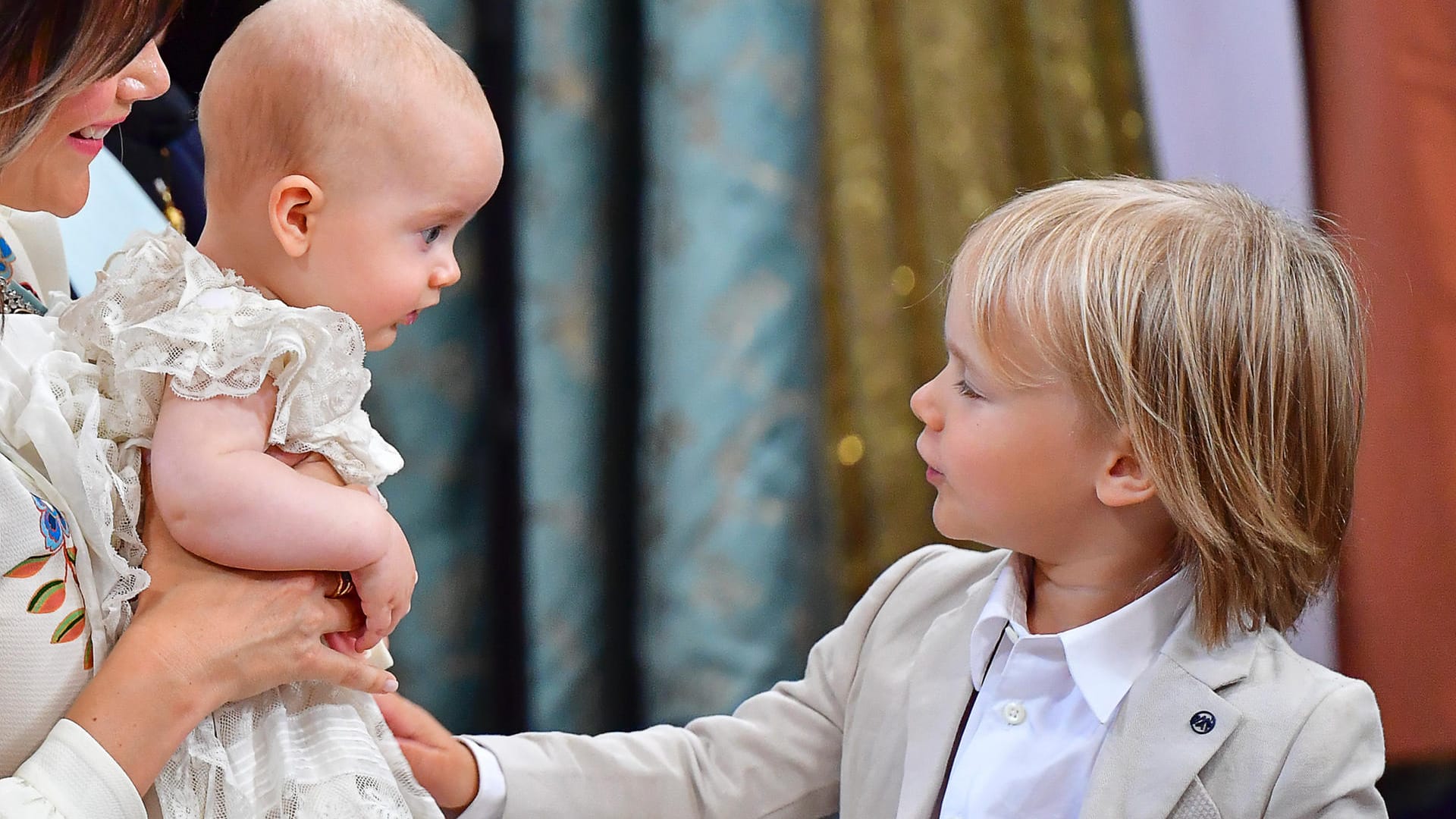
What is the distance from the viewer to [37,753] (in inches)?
31.7

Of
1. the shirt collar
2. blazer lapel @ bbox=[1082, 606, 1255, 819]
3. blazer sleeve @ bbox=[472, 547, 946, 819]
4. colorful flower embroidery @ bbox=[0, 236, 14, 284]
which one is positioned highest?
colorful flower embroidery @ bbox=[0, 236, 14, 284]

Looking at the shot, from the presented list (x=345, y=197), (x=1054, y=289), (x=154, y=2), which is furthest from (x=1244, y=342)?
(x=154, y=2)

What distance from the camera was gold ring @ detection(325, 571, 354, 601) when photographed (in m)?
0.95

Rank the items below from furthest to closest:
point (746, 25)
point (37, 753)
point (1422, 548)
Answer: point (746, 25) < point (1422, 548) < point (37, 753)

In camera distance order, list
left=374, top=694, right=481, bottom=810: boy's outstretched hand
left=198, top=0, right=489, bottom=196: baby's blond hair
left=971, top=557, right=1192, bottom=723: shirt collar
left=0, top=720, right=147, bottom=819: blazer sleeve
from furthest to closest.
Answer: left=374, top=694, right=481, bottom=810: boy's outstretched hand
left=971, top=557, right=1192, bottom=723: shirt collar
left=198, top=0, right=489, bottom=196: baby's blond hair
left=0, top=720, right=147, bottom=819: blazer sleeve

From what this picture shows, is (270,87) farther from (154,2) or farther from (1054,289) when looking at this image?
(1054,289)

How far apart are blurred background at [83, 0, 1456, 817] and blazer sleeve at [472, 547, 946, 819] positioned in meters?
0.33

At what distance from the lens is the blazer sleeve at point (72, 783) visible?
78 cm

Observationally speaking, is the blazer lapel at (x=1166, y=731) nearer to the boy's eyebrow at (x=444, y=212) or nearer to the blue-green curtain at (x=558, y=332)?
the boy's eyebrow at (x=444, y=212)

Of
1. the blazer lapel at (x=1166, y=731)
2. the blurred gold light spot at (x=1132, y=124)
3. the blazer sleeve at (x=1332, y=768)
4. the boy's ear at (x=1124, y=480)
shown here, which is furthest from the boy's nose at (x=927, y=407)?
the blurred gold light spot at (x=1132, y=124)

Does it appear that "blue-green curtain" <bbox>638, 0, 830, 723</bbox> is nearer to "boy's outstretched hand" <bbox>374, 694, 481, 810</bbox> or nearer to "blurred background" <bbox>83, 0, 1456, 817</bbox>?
"blurred background" <bbox>83, 0, 1456, 817</bbox>

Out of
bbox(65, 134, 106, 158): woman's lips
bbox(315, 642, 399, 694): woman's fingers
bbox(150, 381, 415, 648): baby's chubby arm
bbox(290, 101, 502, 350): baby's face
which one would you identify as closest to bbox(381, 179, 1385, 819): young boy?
bbox(315, 642, 399, 694): woman's fingers

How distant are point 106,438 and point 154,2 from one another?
0.96 feet

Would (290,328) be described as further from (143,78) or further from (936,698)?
(936,698)
